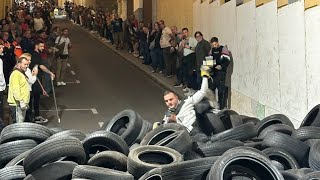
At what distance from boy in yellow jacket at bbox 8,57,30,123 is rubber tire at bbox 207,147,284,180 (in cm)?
829

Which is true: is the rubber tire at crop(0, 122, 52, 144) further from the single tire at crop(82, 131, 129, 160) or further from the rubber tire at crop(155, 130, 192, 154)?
the rubber tire at crop(155, 130, 192, 154)

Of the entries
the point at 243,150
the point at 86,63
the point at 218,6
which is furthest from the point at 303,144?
the point at 86,63

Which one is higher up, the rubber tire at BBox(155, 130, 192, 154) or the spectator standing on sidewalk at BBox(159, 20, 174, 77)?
the spectator standing on sidewalk at BBox(159, 20, 174, 77)

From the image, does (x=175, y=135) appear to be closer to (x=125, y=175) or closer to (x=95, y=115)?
(x=125, y=175)

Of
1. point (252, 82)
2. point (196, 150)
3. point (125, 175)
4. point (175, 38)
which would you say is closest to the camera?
point (125, 175)

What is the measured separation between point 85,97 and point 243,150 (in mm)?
14088

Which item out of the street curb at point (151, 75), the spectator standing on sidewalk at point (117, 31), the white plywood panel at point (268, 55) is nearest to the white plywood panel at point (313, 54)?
the white plywood panel at point (268, 55)

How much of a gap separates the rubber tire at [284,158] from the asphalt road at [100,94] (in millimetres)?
7466

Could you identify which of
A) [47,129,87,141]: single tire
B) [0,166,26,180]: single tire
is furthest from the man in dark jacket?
[0,166,26,180]: single tire

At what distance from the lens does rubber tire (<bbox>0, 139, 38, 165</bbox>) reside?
917 cm

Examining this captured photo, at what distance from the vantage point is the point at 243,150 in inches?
270

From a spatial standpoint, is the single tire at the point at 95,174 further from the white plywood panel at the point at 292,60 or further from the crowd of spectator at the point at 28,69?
the white plywood panel at the point at 292,60

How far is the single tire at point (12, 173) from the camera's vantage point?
7992mm

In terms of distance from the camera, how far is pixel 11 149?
9.20m
